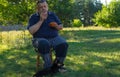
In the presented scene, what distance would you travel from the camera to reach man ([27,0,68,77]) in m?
6.86

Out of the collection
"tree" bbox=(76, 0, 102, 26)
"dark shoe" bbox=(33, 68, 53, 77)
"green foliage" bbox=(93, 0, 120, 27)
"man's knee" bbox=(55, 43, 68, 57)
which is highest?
"man's knee" bbox=(55, 43, 68, 57)

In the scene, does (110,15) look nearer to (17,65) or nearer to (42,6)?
(17,65)

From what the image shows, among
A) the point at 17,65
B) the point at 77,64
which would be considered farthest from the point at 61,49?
the point at 17,65

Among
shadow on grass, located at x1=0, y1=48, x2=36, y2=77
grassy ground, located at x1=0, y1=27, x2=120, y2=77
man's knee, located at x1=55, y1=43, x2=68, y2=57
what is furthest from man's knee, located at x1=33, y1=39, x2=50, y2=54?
shadow on grass, located at x1=0, y1=48, x2=36, y2=77

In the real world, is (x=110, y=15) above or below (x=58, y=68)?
below

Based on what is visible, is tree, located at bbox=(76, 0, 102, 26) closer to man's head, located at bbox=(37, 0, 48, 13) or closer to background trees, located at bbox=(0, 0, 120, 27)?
background trees, located at bbox=(0, 0, 120, 27)

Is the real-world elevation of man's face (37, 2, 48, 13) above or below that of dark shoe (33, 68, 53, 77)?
above

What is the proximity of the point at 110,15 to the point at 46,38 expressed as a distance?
47449 millimetres

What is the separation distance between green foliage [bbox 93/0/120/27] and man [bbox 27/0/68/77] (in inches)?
1811

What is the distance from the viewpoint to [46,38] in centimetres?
711

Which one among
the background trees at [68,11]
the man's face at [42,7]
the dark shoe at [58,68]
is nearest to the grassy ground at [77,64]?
the dark shoe at [58,68]

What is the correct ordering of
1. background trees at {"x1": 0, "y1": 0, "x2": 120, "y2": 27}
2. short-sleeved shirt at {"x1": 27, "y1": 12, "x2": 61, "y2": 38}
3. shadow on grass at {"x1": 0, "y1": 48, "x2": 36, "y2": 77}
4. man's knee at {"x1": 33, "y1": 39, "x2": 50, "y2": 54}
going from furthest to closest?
background trees at {"x1": 0, "y1": 0, "x2": 120, "y2": 27} → shadow on grass at {"x1": 0, "y1": 48, "x2": 36, "y2": 77} → short-sleeved shirt at {"x1": 27, "y1": 12, "x2": 61, "y2": 38} → man's knee at {"x1": 33, "y1": 39, "x2": 50, "y2": 54}

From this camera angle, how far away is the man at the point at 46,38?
22.5ft

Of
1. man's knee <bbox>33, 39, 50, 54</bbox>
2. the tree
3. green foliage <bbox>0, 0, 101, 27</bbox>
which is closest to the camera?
man's knee <bbox>33, 39, 50, 54</bbox>
